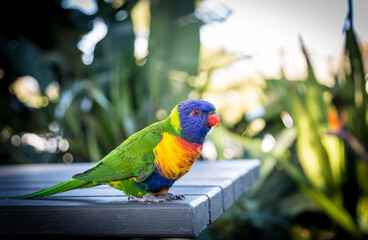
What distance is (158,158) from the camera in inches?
28.7

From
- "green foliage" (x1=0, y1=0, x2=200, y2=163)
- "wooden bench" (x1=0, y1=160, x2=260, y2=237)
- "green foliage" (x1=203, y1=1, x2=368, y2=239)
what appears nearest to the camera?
"wooden bench" (x1=0, y1=160, x2=260, y2=237)

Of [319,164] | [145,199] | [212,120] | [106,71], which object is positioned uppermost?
[106,71]

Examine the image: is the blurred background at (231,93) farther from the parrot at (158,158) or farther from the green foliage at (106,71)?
the parrot at (158,158)

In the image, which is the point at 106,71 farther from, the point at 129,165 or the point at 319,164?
the point at 129,165

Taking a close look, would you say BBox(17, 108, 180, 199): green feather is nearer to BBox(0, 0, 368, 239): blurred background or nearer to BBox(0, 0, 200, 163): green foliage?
BBox(0, 0, 368, 239): blurred background

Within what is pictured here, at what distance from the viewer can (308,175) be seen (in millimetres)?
1821

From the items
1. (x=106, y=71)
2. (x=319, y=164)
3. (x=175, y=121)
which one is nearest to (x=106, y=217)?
(x=175, y=121)

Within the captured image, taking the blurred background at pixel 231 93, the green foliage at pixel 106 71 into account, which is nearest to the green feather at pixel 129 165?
the blurred background at pixel 231 93

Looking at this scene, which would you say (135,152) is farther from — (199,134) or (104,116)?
(104,116)

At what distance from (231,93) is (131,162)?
2079 mm

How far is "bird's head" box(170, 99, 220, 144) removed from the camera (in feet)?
2.38

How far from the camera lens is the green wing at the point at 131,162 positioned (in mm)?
732

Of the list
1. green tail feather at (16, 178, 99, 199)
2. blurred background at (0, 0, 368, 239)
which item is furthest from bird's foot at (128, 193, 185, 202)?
blurred background at (0, 0, 368, 239)

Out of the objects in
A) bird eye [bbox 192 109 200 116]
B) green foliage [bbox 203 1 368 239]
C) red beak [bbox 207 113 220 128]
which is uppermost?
bird eye [bbox 192 109 200 116]
